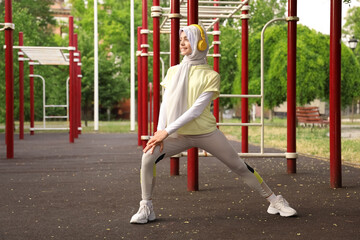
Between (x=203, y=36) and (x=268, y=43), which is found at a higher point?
(x=268, y=43)

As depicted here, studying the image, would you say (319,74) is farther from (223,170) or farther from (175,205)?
(175,205)

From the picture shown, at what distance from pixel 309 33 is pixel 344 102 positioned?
3662mm

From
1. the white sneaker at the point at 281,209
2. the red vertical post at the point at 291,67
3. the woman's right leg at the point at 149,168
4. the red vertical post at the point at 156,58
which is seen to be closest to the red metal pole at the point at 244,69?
the red vertical post at the point at 291,67

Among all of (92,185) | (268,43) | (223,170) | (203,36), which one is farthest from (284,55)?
(203,36)

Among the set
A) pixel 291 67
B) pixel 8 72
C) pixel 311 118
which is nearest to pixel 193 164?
pixel 291 67

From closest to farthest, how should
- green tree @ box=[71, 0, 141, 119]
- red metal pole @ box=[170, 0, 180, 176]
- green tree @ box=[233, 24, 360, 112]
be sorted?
red metal pole @ box=[170, 0, 180, 176]
green tree @ box=[233, 24, 360, 112]
green tree @ box=[71, 0, 141, 119]

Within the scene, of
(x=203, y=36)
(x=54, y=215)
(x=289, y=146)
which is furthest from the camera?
(x=289, y=146)

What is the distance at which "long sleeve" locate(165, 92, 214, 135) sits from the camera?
4.03 meters

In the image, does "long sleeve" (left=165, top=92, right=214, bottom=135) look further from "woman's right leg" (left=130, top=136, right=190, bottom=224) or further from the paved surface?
the paved surface

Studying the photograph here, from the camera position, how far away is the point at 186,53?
433 centimetres

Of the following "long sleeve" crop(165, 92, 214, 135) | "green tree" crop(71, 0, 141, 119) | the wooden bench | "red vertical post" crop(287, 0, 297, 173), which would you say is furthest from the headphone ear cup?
"green tree" crop(71, 0, 141, 119)

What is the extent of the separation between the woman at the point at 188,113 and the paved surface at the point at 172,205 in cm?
41

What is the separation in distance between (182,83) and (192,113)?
0.30 m

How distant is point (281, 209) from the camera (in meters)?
4.50
